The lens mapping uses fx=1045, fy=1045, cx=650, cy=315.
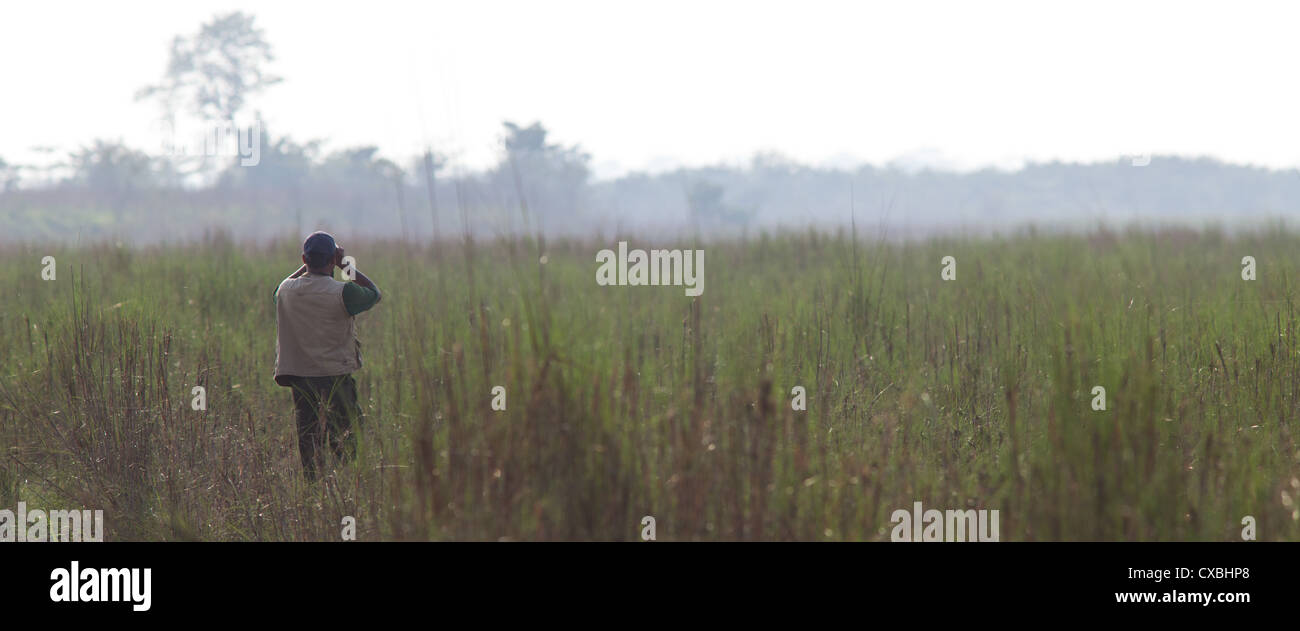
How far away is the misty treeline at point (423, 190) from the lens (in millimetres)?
→ 44062

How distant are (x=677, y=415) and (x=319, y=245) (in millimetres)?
2372

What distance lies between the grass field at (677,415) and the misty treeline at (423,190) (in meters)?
19.1

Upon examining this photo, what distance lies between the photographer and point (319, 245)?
17.1 ft

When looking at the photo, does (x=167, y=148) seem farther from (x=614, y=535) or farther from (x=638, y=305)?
(x=614, y=535)

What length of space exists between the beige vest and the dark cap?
127 millimetres

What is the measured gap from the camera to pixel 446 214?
57.7 meters

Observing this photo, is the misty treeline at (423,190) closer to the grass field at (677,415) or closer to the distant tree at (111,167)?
the distant tree at (111,167)

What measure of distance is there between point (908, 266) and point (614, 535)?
898cm

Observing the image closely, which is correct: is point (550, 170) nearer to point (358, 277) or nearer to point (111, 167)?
point (111, 167)

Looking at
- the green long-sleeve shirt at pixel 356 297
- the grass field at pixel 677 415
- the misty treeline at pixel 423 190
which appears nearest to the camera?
the grass field at pixel 677 415

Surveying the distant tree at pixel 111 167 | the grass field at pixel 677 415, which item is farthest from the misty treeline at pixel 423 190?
the grass field at pixel 677 415

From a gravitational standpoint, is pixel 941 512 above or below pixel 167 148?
below
